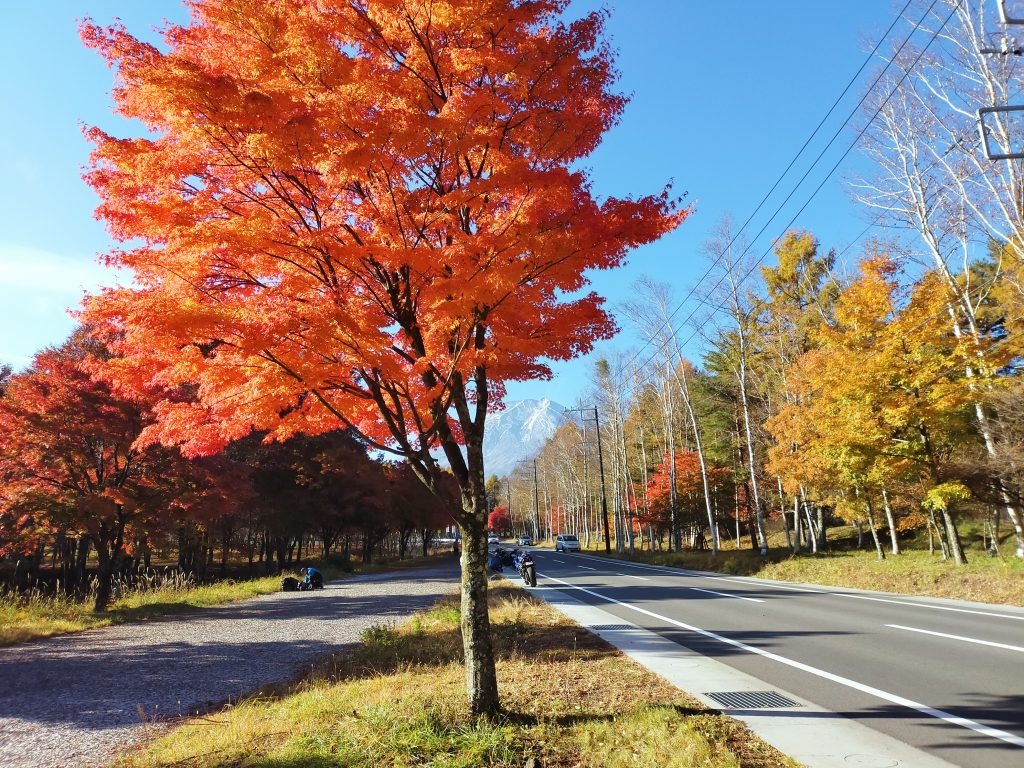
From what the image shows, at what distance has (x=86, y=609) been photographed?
1411cm

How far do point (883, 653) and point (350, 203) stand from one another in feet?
28.3

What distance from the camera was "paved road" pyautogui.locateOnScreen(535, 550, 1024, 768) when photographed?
4.58m

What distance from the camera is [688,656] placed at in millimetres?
7398

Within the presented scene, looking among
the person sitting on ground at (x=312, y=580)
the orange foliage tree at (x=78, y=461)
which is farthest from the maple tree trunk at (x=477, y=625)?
the person sitting on ground at (x=312, y=580)

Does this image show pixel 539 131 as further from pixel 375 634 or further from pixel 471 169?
pixel 375 634

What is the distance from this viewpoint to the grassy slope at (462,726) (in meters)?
3.90

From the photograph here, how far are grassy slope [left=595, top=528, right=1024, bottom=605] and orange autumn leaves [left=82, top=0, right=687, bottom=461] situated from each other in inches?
517

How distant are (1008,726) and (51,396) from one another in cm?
1846

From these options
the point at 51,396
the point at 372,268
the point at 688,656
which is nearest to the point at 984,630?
the point at 688,656

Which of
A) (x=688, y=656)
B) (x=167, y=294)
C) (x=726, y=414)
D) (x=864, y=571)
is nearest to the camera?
(x=167, y=294)

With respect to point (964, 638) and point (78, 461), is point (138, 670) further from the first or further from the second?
point (964, 638)

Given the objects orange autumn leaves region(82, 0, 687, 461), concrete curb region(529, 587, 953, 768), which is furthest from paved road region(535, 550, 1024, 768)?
orange autumn leaves region(82, 0, 687, 461)

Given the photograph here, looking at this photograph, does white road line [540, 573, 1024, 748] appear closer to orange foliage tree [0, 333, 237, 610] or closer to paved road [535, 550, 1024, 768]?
paved road [535, 550, 1024, 768]

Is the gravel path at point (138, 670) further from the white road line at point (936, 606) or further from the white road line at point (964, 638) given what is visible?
the white road line at point (936, 606)
